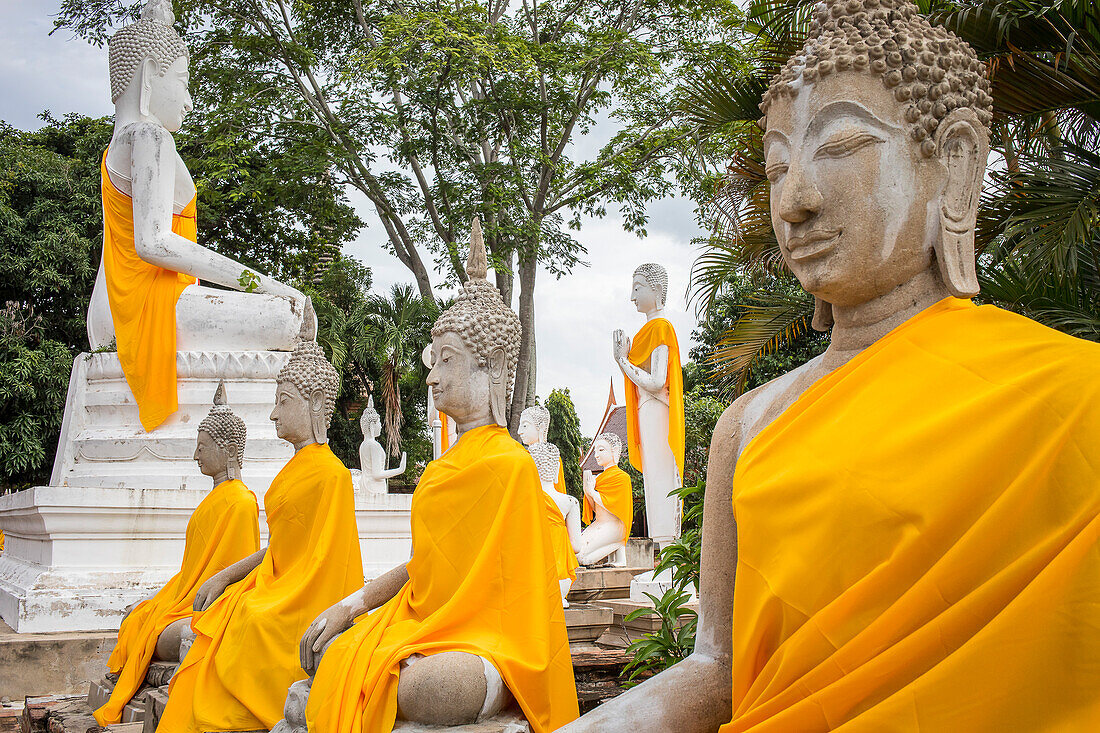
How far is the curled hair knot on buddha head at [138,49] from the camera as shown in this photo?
858cm

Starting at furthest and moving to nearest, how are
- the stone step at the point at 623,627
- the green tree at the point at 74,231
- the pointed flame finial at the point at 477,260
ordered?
the green tree at the point at 74,231
the stone step at the point at 623,627
the pointed flame finial at the point at 477,260

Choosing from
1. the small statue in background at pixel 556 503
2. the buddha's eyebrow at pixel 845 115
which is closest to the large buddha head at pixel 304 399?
the small statue in background at pixel 556 503

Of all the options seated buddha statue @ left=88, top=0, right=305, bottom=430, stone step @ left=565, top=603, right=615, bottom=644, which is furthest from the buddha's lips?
seated buddha statue @ left=88, top=0, right=305, bottom=430

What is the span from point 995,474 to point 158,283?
316 inches

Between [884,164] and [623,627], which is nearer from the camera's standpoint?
[884,164]

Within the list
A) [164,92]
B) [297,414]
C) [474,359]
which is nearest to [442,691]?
[474,359]

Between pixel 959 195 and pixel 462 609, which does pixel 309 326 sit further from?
pixel 959 195

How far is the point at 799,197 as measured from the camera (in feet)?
6.37

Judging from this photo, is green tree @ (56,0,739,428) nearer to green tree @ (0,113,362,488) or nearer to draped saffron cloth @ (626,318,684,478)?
green tree @ (0,113,362,488)

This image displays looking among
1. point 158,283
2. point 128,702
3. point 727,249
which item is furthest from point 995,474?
point 158,283

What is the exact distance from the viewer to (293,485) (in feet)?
16.5

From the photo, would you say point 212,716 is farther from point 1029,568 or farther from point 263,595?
point 1029,568

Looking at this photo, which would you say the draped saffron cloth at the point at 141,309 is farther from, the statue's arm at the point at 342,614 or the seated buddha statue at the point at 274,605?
the statue's arm at the point at 342,614

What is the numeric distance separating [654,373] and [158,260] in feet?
→ 14.9
